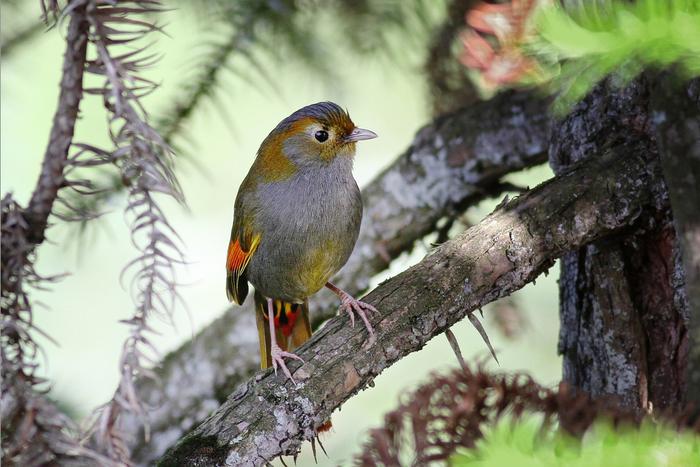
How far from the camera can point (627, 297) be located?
1.81 m

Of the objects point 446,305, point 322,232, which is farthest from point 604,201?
point 322,232

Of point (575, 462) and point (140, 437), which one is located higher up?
point (140, 437)

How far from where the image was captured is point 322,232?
7.78ft

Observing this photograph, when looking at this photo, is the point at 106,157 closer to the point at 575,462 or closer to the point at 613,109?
the point at 575,462

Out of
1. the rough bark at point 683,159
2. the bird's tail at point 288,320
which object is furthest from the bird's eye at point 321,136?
the rough bark at point 683,159

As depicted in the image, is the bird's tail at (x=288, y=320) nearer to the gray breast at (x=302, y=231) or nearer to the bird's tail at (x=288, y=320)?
the bird's tail at (x=288, y=320)

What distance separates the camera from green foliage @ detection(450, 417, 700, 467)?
2.29ft

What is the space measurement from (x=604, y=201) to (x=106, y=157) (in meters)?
1.02

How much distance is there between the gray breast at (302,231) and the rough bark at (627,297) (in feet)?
2.25

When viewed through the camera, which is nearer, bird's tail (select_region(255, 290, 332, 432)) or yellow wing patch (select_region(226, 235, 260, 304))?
yellow wing patch (select_region(226, 235, 260, 304))

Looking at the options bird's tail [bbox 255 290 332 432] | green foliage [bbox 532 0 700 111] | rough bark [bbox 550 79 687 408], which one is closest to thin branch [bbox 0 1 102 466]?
green foliage [bbox 532 0 700 111]

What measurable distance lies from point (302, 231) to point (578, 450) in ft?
5.54

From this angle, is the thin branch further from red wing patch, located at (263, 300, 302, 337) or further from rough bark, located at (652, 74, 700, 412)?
red wing patch, located at (263, 300, 302, 337)

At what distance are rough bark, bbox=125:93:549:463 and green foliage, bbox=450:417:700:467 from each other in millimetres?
1986
